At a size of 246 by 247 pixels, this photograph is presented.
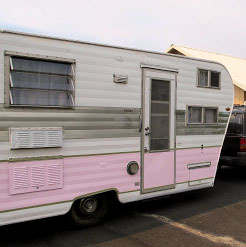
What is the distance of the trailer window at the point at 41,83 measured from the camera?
175 inches

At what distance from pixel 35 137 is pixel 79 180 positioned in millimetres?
975

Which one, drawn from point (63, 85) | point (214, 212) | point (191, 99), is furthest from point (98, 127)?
point (214, 212)

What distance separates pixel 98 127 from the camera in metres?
5.14

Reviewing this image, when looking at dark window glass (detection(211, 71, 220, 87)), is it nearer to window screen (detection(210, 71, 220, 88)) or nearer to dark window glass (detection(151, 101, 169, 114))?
window screen (detection(210, 71, 220, 88))

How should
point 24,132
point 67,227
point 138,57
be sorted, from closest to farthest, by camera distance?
point 24,132 → point 67,227 → point 138,57

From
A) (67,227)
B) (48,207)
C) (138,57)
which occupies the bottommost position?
(67,227)

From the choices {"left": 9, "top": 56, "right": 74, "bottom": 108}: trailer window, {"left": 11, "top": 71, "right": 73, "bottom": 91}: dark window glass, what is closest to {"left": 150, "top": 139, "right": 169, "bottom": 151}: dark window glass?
{"left": 9, "top": 56, "right": 74, "bottom": 108}: trailer window

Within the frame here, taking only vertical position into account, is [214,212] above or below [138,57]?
below

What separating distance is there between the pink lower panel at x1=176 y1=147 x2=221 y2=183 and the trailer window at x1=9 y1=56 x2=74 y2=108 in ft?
8.39

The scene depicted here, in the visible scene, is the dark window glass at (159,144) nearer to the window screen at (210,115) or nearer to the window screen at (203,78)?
the window screen at (210,115)

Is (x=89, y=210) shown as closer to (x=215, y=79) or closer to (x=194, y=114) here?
(x=194, y=114)

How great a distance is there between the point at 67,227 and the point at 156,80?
3.00 meters

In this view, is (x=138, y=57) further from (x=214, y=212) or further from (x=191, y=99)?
(x=214, y=212)

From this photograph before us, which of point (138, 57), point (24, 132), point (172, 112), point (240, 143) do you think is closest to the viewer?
point (24, 132)
